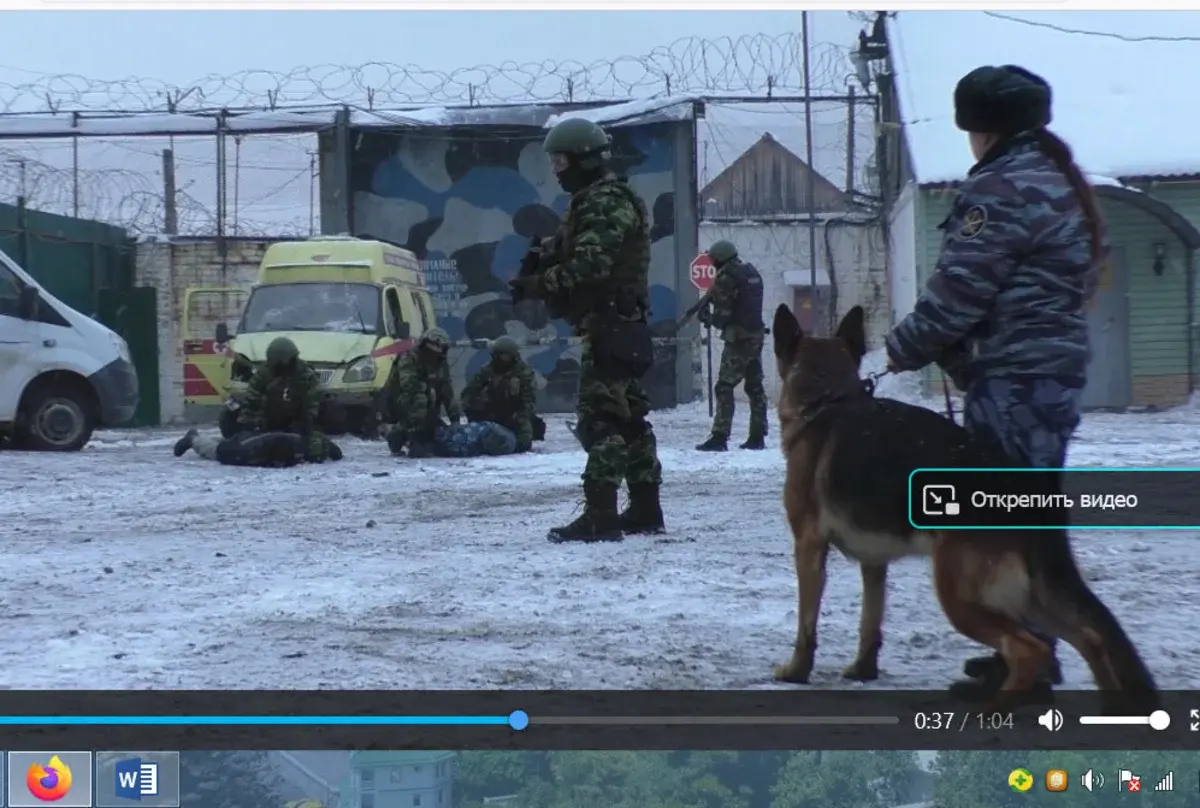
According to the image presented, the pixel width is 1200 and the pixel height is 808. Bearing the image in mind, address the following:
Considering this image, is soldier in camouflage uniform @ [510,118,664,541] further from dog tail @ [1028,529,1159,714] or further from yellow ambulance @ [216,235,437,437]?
dog tail @ [1028,529,1159,714]

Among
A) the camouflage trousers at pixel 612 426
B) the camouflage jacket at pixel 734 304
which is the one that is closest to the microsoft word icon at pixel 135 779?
the camouflage jacket at pixel 734 304

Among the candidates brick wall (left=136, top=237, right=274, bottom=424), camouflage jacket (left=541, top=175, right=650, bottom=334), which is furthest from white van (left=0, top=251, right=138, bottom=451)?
camouflage jacket (left=541, top=175, right=650, bottom=334)

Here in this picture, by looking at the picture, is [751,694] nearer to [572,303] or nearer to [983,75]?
[983,75]

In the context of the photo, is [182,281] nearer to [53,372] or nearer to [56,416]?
[53,372]

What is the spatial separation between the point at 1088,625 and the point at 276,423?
12.3 ft

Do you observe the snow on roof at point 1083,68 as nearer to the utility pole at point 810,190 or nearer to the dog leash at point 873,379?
the dog leash at point 873,379

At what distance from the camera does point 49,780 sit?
7.43ft

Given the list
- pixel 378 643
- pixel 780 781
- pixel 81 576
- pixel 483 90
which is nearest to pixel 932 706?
pixel 780 781

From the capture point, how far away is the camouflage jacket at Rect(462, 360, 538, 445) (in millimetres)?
4664

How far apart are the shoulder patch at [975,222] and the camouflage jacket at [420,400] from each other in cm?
347

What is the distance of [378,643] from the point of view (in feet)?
9.38

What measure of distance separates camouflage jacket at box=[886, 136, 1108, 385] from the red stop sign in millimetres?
1162

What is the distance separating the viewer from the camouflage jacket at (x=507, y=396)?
466cm

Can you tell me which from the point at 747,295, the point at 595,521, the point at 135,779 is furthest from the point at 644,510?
the point at 135,779
